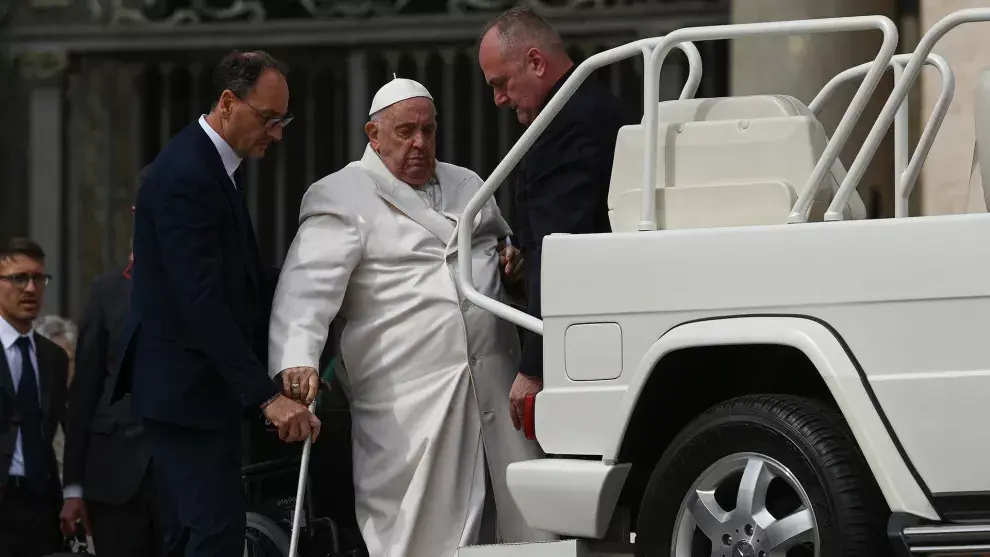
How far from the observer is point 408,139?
7.04 metres

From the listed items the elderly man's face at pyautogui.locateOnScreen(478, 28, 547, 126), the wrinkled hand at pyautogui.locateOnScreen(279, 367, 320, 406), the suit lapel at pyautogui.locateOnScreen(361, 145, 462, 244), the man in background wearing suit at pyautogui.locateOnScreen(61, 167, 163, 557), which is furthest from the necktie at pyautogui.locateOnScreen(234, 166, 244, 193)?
the man in background wearing suit at pyautogui.locateOnScreen(61, 167, 163, 557)

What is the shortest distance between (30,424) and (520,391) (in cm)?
301

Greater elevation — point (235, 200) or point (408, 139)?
point (408, 139)

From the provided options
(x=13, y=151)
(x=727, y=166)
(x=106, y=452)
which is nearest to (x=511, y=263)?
(x=727, y=166)

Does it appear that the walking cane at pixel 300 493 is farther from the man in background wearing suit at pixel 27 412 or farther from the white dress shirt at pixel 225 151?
the man in background wearing suit at pixel 27 412

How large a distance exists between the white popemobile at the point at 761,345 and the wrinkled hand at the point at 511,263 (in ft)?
2.16

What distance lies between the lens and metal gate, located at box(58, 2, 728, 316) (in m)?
11.7

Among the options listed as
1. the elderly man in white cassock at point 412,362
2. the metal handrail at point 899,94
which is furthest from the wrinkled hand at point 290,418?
the metal handrail at point 899,94

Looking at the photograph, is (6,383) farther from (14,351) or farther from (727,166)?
(727,166)

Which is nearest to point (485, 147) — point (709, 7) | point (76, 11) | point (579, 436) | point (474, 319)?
point (709, 7)

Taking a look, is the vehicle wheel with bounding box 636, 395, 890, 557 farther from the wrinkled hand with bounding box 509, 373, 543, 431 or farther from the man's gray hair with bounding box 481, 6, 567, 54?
the man's gray hair with bounding box 481, 6, 567, 54

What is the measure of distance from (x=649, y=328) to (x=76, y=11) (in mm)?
7184

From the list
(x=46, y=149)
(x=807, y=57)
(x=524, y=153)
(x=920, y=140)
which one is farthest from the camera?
(x=46, y=149)

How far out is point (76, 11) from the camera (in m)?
12.0
